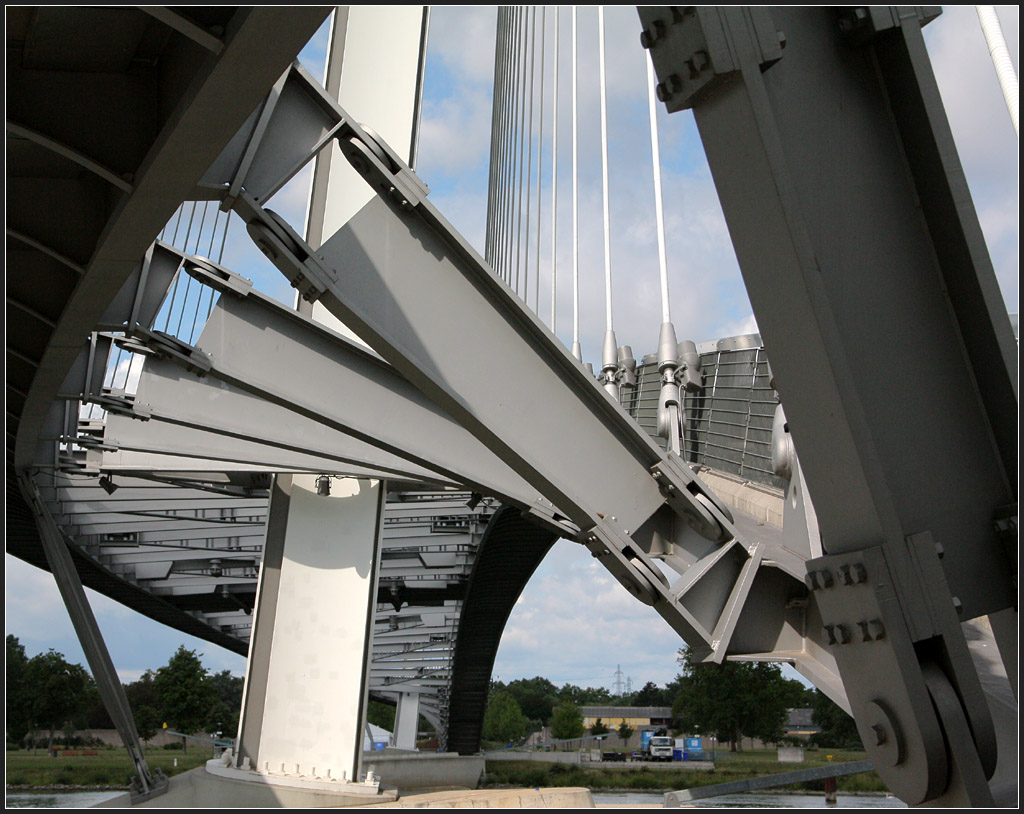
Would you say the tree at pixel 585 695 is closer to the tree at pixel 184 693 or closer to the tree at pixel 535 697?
the tree at pixel 535 697

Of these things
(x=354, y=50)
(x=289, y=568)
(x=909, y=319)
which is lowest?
(x=909, y=319)

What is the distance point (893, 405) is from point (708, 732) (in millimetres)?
68414

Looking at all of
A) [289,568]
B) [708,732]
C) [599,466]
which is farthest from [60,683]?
[599,466]

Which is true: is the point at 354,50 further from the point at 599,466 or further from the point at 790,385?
the point at 790,385

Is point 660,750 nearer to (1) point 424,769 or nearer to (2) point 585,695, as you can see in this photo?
(1) point 424,769

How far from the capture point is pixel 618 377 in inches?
597

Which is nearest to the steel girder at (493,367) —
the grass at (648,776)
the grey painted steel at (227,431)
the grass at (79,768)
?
the grey painted steel at (227,431)

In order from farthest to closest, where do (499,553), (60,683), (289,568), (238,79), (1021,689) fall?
(60,683) < (499,553) < (289,568) < (238,79) < (1021,689)

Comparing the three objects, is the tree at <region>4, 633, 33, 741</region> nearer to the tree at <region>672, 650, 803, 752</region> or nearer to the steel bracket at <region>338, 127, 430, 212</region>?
the tree at <region>672, 650, 803, 752</region>

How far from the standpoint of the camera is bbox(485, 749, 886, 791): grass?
144 ft

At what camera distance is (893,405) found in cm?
397

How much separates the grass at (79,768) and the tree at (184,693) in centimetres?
357

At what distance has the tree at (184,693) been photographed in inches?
2736

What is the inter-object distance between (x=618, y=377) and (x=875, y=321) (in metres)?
11.2
